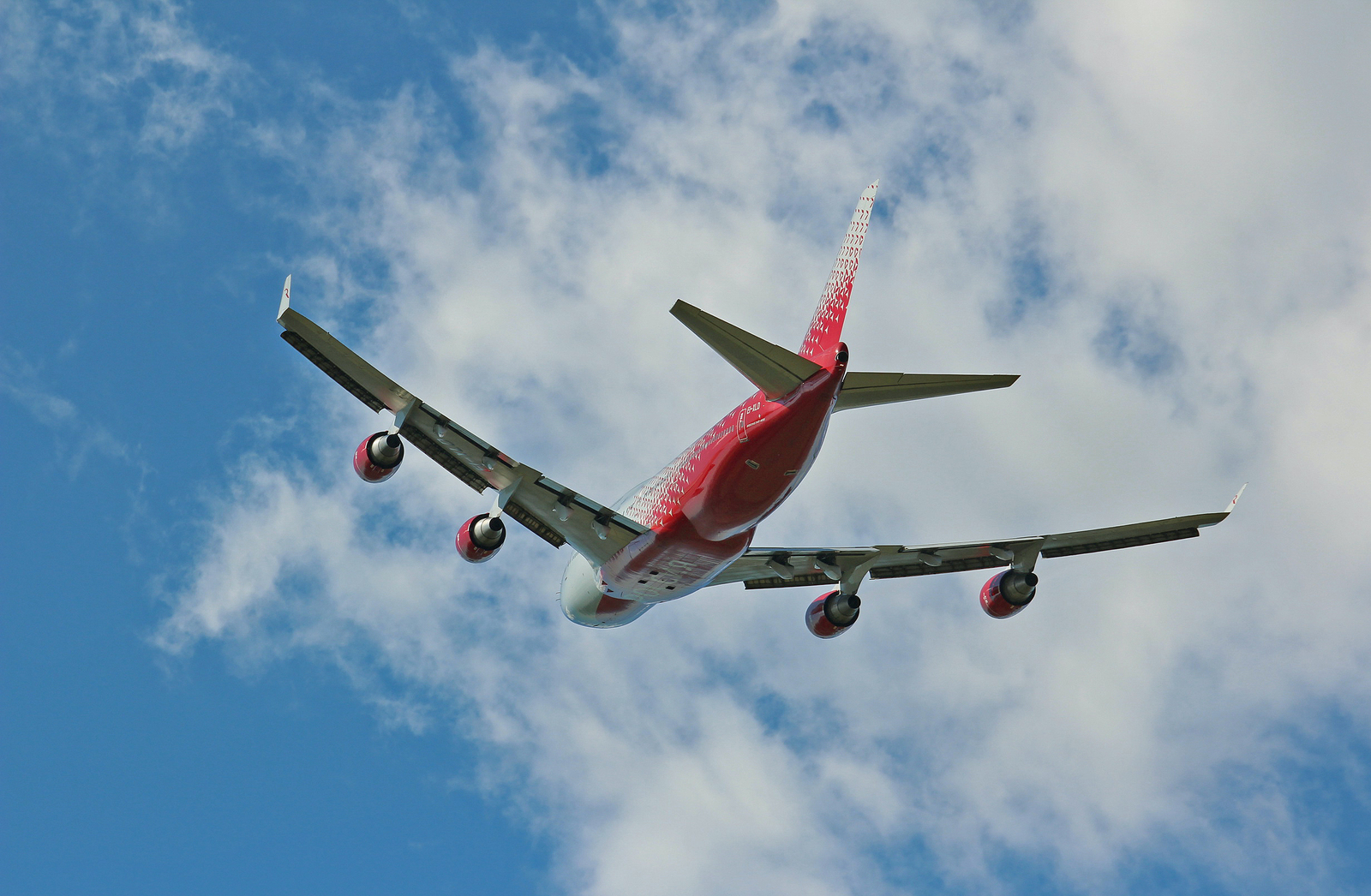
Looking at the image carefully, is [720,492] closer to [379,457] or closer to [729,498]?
[729,498]

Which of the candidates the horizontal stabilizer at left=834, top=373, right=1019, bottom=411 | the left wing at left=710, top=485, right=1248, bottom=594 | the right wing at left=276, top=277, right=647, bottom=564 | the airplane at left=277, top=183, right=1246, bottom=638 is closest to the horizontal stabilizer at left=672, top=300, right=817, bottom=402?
the airplane at left=277, top=183, right=1246, bottom=638

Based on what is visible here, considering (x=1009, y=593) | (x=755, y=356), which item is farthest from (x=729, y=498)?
(x=1009, y=593)

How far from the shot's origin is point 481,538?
29516mm

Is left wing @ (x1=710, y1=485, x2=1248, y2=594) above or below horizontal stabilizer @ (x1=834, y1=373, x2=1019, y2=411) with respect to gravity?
above

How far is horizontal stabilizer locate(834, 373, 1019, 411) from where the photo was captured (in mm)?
23766

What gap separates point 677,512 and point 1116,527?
1127cm

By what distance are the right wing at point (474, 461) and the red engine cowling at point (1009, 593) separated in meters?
10.1

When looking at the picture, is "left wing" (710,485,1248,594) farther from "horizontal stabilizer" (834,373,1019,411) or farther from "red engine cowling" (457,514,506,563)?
"horizontal stabilizer" (834,373,1019,411)

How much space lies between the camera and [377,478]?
2839 cm

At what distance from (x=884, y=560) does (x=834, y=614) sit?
7.54 ft

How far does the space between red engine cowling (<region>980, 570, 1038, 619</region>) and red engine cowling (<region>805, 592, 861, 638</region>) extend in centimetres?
Result: 390

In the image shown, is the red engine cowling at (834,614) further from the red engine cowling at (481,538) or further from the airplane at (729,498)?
the red engine cowling at (481,538)

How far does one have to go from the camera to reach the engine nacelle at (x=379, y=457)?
28.0 meters

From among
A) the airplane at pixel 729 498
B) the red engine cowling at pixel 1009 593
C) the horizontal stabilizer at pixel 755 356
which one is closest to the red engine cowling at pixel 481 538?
the airplane at pixel 729 498
